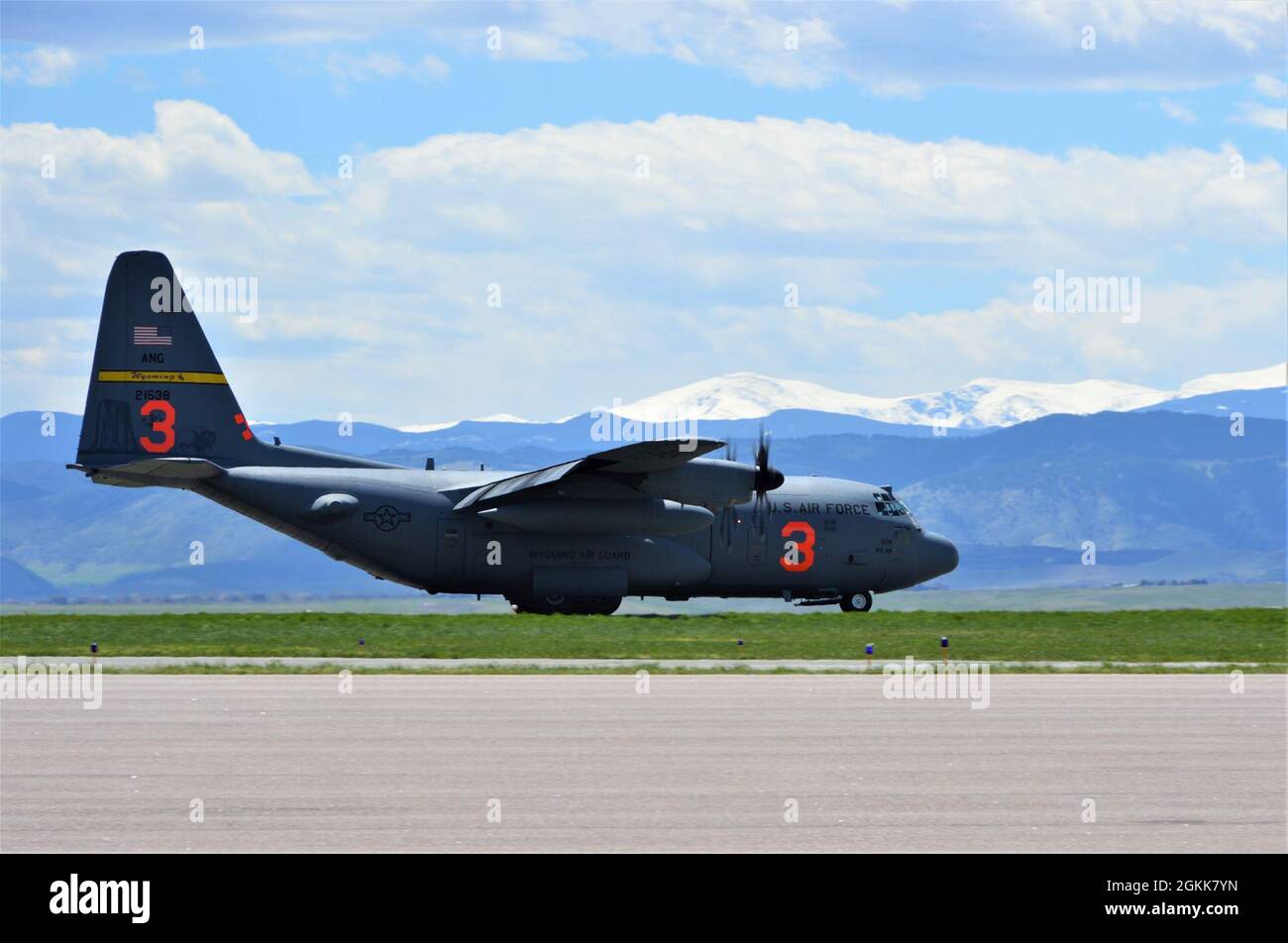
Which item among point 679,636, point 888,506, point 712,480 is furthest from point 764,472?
point 888,506

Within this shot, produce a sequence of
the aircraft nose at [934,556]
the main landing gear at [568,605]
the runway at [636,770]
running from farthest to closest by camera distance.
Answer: the aircraft nose at [934,556] → the main landing gear at [568,605] → the runway at [636,770]

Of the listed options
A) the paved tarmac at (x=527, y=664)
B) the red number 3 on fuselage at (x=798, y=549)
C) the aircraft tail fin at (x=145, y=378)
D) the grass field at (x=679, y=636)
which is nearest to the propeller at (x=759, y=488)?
the red number 3 on fuselage at (x=798, y=549)

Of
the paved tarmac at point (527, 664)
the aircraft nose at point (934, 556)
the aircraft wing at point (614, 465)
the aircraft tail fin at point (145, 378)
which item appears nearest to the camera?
the paved tarmac at point (527, 664)

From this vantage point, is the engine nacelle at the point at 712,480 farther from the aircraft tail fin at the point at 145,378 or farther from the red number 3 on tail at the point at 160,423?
the red number 3 on tail at the point at 160,423

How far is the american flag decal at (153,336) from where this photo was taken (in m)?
46.8

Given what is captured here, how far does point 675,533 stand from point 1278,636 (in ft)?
51.0

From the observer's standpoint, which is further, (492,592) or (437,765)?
(492,592)

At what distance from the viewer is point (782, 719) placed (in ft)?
73.5

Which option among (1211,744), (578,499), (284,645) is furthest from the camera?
(578,499)

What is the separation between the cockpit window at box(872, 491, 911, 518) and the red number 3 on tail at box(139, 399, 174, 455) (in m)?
20.2

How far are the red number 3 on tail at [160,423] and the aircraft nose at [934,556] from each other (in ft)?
72.0

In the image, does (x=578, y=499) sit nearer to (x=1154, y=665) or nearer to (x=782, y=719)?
(x=1154, y=665)
